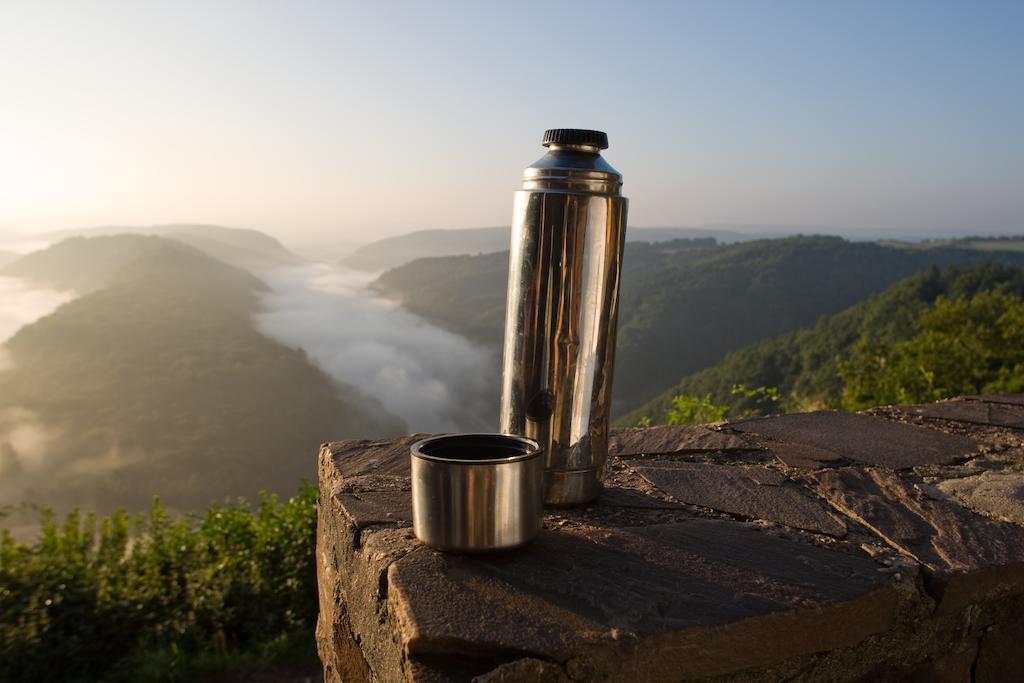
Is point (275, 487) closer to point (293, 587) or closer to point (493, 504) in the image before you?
point (293, 587)

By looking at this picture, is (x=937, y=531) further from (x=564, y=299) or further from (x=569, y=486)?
(x=564, y=299)

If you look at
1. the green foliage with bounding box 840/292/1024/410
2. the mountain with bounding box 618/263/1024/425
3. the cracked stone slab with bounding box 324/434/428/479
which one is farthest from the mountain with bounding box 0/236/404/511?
the cracked stone slab with bounding box 324/434/428/479

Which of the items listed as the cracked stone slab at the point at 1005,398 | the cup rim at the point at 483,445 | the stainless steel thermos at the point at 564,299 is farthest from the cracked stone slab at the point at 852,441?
the cup rim at the point at 483,445

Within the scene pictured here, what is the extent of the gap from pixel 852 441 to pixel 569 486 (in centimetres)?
108

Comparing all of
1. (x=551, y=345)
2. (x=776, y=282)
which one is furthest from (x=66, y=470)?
(x=776, y=282)

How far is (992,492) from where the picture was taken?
1663mm

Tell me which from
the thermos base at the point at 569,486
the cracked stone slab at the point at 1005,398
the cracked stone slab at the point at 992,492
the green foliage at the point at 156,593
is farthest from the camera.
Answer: the green foliage at the point at 156,593

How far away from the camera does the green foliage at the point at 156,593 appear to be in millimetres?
3660

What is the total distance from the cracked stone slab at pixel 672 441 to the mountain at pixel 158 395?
28890 mm

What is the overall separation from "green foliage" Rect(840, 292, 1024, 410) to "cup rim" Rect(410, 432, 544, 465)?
5.29 metres

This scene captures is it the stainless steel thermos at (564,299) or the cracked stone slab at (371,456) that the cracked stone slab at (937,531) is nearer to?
the stainless steel thermos at (564,299)

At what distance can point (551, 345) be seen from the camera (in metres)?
1.35

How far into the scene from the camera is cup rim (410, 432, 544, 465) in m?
1.15

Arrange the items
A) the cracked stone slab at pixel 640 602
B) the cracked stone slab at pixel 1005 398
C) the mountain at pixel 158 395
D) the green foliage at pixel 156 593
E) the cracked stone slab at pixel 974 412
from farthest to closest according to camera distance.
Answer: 1. the mountain at pixel 158 395
2. the green foliage at pixel 156 593
3. the cracked stone slab at pixel 1005 398
4. the cracked stone slab at pixel 974 412
5. the cracked stone slab at pixel 640 602
